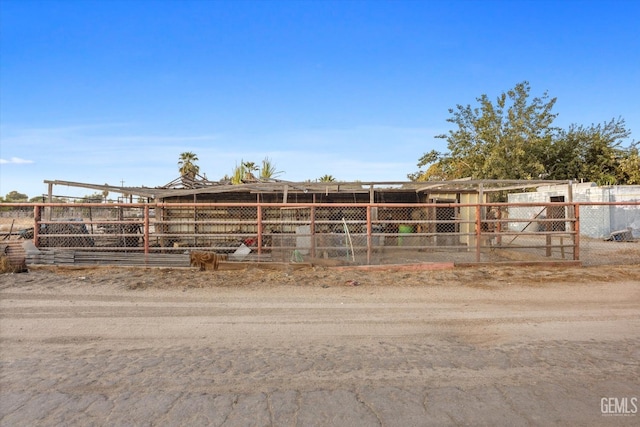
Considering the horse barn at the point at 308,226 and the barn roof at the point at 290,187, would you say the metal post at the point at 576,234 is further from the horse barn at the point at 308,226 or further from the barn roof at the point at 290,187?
the barn roof at the point at 290,187

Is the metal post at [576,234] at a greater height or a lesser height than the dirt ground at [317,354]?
greater

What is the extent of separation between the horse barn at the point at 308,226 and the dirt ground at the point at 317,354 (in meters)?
2.18

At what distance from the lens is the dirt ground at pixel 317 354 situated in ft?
11.9

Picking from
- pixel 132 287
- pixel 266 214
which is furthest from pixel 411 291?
pixel 266 214

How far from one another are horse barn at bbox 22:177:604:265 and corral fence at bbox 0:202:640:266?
4cm

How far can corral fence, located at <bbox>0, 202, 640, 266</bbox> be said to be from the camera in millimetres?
10875

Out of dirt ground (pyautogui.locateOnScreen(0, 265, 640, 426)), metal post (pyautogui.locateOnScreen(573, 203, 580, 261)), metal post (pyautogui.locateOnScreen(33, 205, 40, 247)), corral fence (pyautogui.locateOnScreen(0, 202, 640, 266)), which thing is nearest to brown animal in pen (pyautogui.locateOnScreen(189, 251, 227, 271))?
corral fence (pyautogui.locateOnScreen(0, 202, 640, 266))

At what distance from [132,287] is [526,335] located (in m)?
7.14

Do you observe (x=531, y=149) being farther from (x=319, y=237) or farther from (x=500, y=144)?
(x=319, y=237)

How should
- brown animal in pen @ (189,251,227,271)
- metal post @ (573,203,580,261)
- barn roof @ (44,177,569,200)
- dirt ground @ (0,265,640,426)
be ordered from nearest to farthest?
dirt ground @ (0,265,640,426) → brown animal in pen @ (189,251,227,271) → metal post @ (573,203,580,261) → barn roof @ (44,177,569,200)

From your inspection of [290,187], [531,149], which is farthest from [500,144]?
[290,187]

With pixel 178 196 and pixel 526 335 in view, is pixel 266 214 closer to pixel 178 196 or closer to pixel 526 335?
pixel 178 196

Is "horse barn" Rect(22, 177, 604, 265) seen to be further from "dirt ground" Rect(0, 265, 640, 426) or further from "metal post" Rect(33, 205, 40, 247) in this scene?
"dirt ground" Rect(0, 265, 640, 426)

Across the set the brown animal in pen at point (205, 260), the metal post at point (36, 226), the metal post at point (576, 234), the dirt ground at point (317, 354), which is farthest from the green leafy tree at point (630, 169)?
the metal post at point (36, 226)
